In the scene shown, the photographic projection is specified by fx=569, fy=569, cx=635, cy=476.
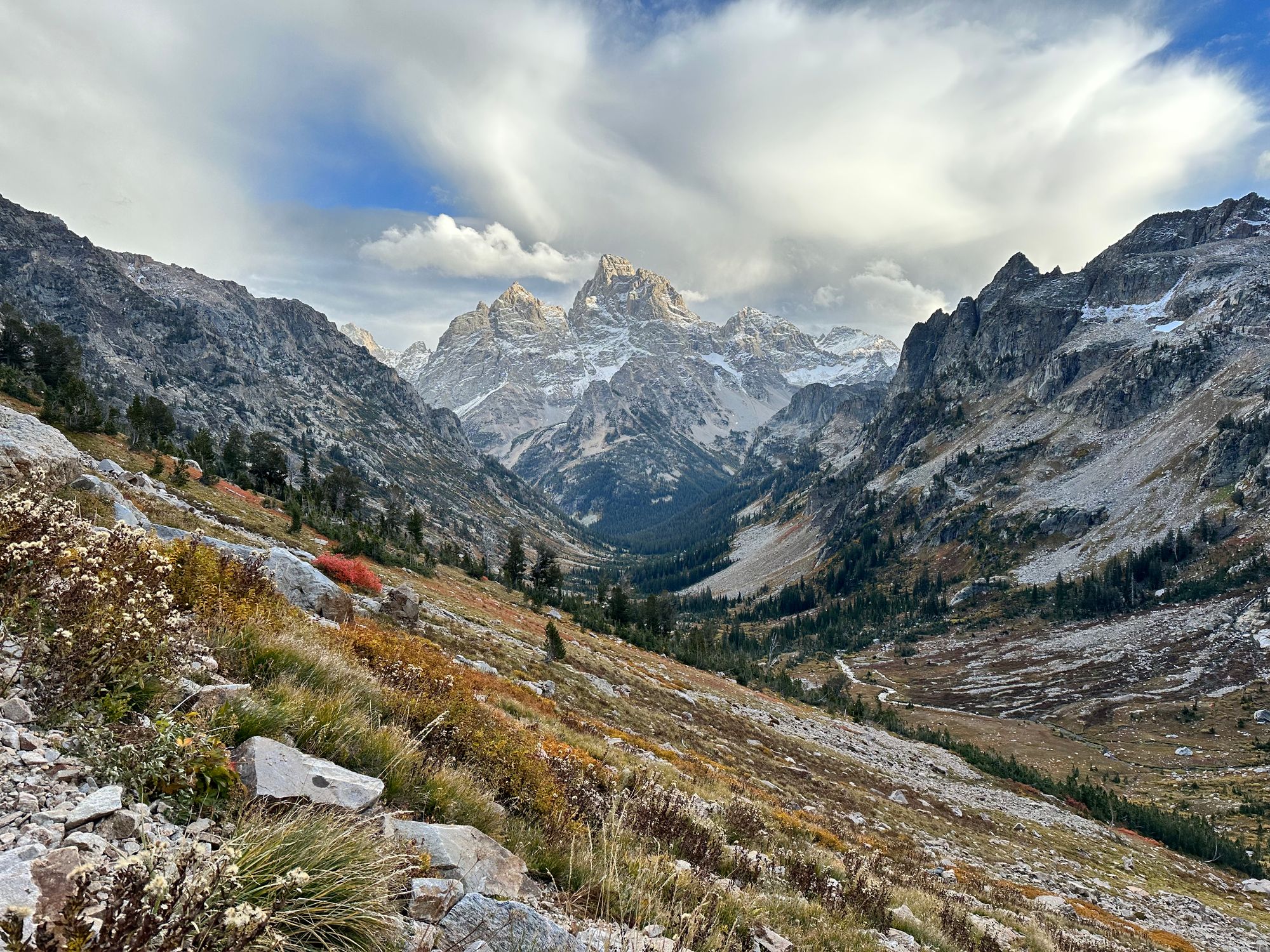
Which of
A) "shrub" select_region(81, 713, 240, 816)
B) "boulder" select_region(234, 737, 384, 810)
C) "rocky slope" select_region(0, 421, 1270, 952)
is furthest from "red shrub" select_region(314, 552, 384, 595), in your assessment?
"shrub" select_region(81, 713, 240, 816)

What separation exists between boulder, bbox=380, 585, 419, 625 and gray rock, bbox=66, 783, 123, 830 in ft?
64.9

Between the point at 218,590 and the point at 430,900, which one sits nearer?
the point at 430,900

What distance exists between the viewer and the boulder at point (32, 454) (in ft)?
36.4

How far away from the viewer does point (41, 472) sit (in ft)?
34.0

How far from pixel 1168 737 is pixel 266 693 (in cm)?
10569

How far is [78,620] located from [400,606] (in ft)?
60.9

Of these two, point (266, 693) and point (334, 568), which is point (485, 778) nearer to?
point (266, 693)

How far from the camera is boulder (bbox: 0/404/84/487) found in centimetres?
1109

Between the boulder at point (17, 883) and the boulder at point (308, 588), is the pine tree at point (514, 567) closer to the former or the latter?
the boulder at point (308, 588)

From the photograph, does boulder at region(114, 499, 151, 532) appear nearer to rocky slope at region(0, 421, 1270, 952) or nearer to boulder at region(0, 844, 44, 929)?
rocky slope at region(0, 421, 1270, 952)

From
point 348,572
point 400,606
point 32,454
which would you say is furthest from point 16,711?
point 348,572

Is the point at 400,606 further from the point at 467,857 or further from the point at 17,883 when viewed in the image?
the point at 17,883

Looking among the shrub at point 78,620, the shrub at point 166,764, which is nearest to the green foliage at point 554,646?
the shrub at point 78,620

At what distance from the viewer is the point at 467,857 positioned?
15.9ft
